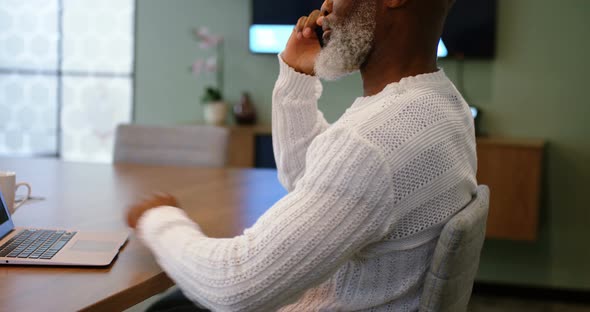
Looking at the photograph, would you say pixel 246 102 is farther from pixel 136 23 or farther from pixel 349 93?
pixel 136 23

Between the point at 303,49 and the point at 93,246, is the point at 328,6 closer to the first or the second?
the point at 303,49

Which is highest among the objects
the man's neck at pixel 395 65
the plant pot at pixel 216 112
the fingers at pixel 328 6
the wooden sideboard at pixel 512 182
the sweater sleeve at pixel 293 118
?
the fingers at pixel 328 6

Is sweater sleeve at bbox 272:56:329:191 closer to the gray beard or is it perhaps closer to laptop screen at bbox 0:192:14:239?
the gray beard

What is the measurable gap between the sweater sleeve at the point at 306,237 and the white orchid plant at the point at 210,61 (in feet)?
10.9

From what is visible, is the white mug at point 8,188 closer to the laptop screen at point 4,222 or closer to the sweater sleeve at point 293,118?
the laptop screen at point 4,222

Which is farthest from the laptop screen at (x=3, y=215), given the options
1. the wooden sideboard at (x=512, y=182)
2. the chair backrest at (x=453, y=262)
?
the wooden sideboard at (x=512, y=182)

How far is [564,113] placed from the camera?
3855 millimetres

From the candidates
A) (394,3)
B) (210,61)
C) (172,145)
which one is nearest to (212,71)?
(210,61)

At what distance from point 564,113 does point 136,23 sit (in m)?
2.55

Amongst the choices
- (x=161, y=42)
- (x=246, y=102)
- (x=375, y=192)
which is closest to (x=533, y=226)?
(x=246, y=102)

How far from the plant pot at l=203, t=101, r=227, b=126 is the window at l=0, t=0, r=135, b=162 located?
674 mm

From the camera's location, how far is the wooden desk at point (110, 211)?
1073 mm

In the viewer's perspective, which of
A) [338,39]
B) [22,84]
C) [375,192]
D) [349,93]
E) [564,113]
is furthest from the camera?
[22,84]

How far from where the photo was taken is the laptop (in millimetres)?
1215
